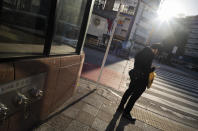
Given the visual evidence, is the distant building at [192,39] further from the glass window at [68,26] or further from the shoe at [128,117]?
the glass window at [68,26]

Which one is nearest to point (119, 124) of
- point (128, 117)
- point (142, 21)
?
point (128, 117)

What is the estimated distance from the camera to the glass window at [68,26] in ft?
7.18

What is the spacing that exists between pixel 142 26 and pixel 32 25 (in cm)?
2366

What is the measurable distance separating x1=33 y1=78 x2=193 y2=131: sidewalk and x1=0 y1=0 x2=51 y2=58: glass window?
1384 mm

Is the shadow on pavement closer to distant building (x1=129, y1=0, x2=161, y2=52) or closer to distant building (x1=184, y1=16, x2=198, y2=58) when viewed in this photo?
distant building (x1=129, y1=0, x2=161, y2=52)

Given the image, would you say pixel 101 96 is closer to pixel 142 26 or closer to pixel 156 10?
pixel 142 26

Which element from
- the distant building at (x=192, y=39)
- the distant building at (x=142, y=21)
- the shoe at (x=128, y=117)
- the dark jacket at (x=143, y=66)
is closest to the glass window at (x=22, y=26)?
the dark jacket at (x=143, y=66)

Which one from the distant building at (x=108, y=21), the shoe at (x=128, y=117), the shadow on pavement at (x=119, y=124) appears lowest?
the shadow on pavement at (x=119, y=124)

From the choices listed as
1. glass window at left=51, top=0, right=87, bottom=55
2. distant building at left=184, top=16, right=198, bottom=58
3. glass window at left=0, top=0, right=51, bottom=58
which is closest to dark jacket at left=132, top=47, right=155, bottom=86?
glass window at left=51, top=0, right=87, bottom=55

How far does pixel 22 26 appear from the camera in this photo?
1.77 meters

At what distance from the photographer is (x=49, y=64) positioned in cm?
196

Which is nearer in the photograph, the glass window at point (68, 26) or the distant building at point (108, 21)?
the glass window at point (68, 26)

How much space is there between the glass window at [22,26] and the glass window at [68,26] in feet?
0.84

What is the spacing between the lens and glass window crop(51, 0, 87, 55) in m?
2.19
